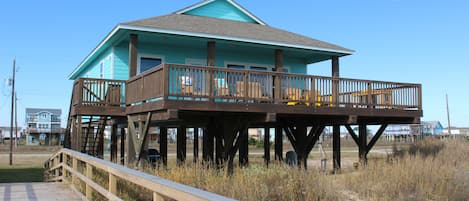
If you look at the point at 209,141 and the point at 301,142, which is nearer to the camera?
the point at 209,141

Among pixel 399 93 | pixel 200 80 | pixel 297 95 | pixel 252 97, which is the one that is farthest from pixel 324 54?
pixel 200 80

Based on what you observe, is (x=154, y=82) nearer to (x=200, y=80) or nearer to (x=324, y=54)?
(x=200, y=80)

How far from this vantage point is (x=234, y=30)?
17.4 metres

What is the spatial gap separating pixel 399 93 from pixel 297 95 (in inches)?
155

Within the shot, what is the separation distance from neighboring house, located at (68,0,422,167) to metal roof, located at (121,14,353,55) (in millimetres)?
46

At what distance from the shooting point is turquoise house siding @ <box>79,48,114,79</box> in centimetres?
1759

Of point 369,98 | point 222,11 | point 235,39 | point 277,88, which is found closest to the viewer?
point 277,88

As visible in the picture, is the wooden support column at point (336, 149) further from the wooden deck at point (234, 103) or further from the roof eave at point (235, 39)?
the roof eave at point (235, 39)

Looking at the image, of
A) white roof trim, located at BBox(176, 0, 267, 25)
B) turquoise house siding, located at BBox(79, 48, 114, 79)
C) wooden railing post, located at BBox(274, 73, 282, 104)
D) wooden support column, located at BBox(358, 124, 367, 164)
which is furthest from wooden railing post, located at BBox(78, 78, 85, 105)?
wooden support column, located at BBox(358, 124, 367, 164)

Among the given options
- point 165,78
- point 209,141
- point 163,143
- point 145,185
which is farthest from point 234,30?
point 145,185

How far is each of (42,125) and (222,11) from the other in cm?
6370

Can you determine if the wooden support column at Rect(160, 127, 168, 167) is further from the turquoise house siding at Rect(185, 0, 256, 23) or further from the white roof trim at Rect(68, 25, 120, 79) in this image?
the turquoise house siding at Rect(185, 0, 256, 23)

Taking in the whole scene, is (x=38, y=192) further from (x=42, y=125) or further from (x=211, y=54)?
(x=42, y=125)

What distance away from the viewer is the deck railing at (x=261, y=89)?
39.3ft
